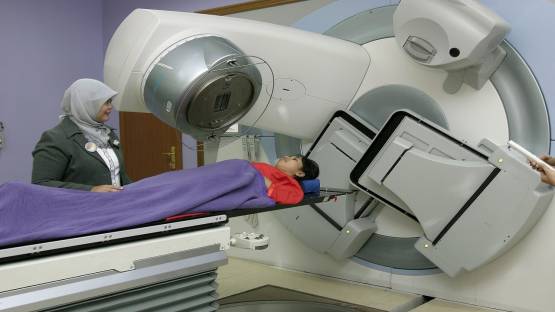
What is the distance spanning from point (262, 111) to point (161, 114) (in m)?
0.63

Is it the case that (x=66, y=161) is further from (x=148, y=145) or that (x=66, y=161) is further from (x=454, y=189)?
(x=148, y=145)

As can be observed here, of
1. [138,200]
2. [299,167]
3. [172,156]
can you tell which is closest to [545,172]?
[299,167]

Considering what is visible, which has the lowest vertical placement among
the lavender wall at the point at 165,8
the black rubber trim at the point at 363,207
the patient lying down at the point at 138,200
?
the black rubber trim at the point at 363,207

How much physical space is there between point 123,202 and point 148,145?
2445mm

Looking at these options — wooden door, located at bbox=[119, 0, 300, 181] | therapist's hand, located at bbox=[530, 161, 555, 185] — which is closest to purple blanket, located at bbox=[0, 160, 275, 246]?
therapist's hand, located at bbox=[530, 161, 555, 185]

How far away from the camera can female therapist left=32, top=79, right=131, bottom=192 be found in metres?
1.95

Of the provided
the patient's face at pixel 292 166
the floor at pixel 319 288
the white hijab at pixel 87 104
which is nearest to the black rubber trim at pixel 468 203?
the floor at pixel 319 288

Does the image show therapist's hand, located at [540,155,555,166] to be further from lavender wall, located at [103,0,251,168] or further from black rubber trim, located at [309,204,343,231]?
lavender wall, located at [103,0,251,168]

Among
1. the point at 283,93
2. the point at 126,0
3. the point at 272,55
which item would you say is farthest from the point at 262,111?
the point at 126,0

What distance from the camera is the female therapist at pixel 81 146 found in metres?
1.95

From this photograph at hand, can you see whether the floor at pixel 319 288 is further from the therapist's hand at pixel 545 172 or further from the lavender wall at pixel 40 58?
the lavender wall at pixel 40 58

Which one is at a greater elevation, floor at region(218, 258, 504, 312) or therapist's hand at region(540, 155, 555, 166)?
therapist's hand at region(540, 155, 555, 166)

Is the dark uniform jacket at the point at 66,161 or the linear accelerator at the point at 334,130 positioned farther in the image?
the dark uniform jacket at the point at 66,161

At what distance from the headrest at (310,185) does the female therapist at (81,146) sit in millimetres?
770
